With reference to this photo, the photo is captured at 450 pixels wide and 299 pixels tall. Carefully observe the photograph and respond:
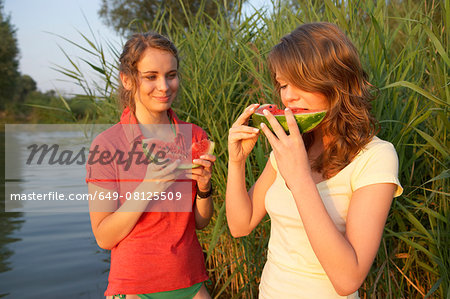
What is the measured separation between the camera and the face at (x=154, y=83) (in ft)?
7.23

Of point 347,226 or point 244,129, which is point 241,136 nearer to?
point 244,129

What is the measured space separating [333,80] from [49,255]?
5326 millimetres

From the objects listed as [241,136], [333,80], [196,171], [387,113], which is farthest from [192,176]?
[387,113]

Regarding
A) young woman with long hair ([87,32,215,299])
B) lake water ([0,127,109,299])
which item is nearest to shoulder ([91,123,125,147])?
young woman with long hair ([87,32,215,299])

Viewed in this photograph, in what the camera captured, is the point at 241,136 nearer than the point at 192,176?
Yes

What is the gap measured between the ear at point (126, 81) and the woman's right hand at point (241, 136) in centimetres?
78

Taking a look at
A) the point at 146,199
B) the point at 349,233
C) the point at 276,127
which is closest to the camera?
the point at 349,233

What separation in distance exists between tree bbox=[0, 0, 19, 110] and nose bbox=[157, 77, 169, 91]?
31462 mm

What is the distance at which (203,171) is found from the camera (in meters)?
2.07

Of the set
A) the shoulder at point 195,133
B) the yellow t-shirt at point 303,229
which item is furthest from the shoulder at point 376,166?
the shoulder at point 195,133

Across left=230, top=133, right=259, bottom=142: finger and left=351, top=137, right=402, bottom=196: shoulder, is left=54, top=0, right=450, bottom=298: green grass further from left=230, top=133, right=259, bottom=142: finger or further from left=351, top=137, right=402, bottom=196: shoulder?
left=230, top=133, right=259, bottom=142: finger

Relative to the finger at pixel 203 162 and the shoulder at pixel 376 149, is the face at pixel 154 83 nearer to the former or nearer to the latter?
the finger at pixel 203 162

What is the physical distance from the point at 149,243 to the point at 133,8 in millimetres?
19698

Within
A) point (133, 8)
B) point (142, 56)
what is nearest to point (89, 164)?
point (142, 56)
